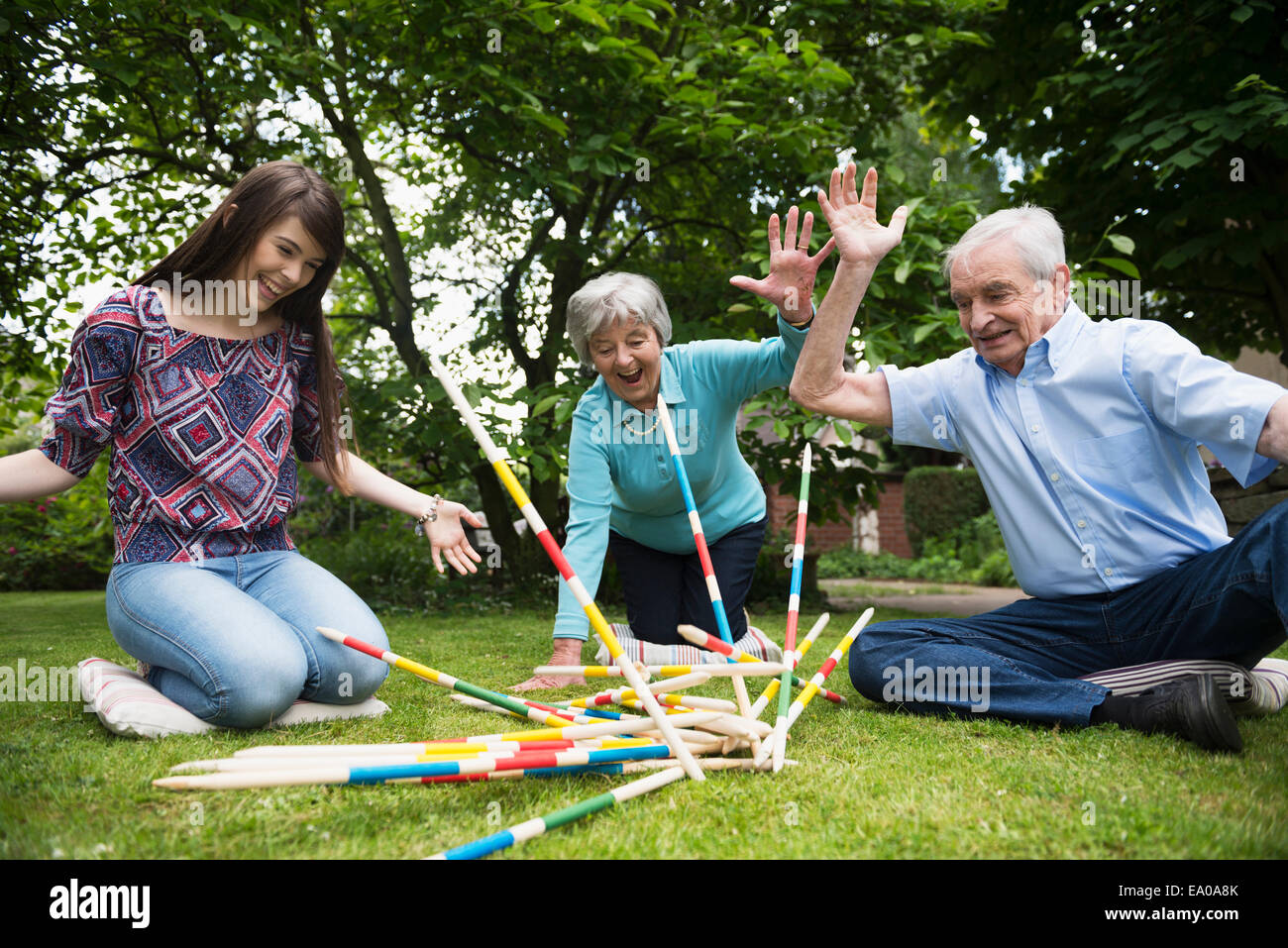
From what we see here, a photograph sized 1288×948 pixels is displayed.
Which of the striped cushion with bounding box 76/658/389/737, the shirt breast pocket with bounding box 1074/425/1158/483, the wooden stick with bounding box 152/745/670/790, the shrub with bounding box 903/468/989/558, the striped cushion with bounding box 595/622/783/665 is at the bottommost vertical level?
the shrub with bounding box 903/468/989/558

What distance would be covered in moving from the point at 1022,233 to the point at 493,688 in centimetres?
192

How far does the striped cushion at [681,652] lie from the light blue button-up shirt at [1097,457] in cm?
83

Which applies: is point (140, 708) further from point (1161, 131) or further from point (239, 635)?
point (1161, 131)

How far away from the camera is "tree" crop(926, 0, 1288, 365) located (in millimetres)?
4270

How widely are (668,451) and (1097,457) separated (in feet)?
4.11

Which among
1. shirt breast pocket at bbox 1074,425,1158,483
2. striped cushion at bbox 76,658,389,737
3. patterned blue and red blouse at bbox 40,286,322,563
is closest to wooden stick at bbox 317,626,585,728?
striped cushion at bbox 76,658,389,737

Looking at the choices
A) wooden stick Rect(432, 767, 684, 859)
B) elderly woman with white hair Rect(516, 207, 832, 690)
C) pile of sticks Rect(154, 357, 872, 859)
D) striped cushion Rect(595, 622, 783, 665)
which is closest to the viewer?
wooden stick Rect(432, 767, 684, 859)

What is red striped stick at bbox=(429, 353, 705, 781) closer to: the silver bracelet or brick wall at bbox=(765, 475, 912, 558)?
the silver bracelet

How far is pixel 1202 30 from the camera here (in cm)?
439

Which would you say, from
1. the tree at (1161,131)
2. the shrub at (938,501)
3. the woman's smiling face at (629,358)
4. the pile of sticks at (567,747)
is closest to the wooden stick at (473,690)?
the pile of sticks at (567,747)

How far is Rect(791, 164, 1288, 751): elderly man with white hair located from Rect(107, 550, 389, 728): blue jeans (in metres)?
1.32

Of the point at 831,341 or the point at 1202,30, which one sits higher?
the point at 1202,30
